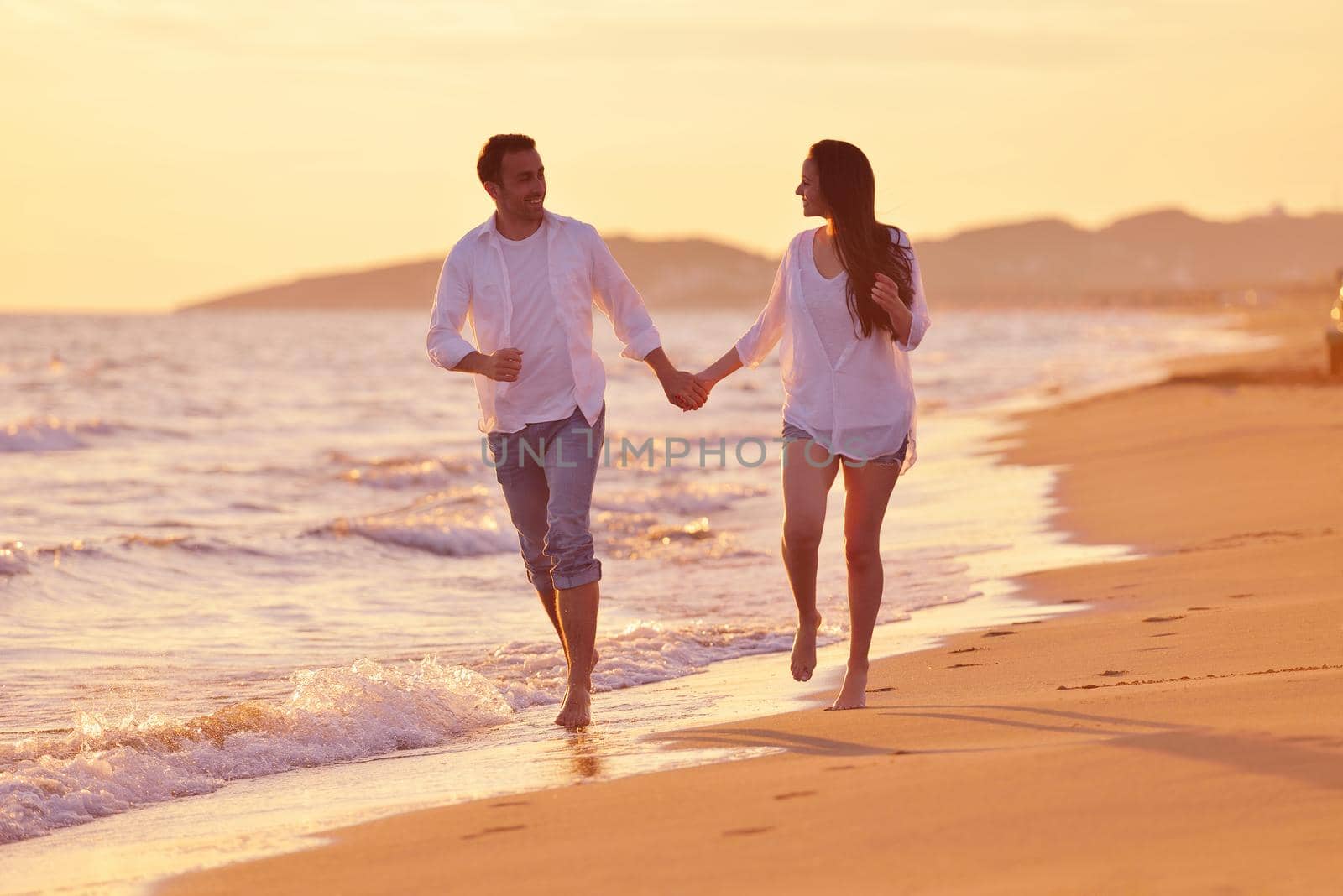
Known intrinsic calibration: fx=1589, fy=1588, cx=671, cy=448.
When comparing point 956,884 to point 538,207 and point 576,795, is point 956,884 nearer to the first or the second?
point 576,795

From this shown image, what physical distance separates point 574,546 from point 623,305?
2.91 feet

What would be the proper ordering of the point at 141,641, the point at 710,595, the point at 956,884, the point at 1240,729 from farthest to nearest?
the point at 710,595 → the point at 141,641 → the point at 1240,729 → the point at 956,884

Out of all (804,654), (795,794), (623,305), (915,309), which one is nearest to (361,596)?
(623,305)

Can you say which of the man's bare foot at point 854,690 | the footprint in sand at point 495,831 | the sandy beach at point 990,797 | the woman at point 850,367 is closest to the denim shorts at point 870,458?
the woman at point 850,367

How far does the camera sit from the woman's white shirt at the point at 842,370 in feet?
16.5

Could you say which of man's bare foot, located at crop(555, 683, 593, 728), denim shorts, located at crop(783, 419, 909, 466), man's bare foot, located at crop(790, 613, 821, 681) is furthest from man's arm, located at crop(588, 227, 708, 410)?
man's bare foot, located at crop(555, 683, 593, 728)

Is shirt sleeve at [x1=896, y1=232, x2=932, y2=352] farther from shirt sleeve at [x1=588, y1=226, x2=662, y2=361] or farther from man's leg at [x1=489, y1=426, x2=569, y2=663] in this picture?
man's leg at [x1=489, y1=426, x2=569, y2=663]

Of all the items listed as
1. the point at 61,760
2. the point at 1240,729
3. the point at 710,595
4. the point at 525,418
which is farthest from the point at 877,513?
the point at 710,595

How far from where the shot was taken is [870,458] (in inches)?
198

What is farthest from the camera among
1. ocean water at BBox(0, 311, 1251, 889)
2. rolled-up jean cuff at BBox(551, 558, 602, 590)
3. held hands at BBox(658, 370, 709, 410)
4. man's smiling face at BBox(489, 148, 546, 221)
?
held hands at BBox(658, 370, 709, 410)

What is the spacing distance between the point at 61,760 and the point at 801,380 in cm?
261

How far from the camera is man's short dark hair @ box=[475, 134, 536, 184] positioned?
5359 millimetres

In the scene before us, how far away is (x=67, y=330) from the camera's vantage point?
9450 cm

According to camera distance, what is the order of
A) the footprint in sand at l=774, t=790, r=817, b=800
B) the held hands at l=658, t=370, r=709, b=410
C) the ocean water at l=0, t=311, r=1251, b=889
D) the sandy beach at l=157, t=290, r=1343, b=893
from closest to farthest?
the sandy beach at l=157, t=290, r=1343, b=893 → the footprint in sand at l=774, t=790, r=817, b=800 → the ocean water at l=0, t=311, r=1251, b=889 → the held hands at l=658, t=370, r=709, b=410
